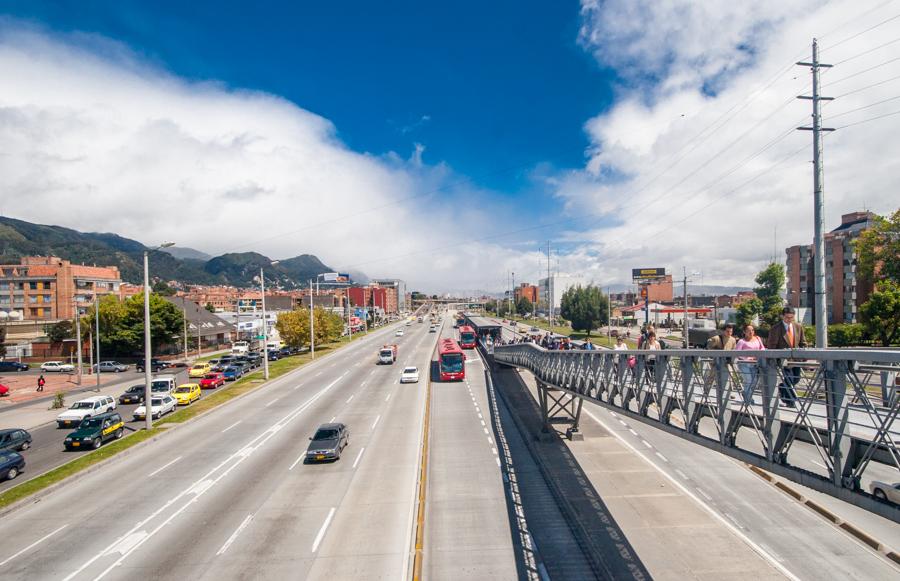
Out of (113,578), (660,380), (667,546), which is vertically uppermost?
(660,380)

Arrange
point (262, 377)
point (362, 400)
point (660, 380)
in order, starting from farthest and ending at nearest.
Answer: point (262, 377), point (362, 400), point (660, 380)

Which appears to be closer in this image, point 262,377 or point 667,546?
point 667,546

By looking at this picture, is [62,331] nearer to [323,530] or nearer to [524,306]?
[323,530]

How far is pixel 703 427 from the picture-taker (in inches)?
1182

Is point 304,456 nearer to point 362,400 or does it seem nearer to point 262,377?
point 362,400

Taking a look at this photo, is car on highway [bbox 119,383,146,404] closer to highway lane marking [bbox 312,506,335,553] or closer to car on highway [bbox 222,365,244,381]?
car on highway [bbox 222,365,244,381]

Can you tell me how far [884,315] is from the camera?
1350 inches

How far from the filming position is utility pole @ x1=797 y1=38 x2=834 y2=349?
12953 millimetres

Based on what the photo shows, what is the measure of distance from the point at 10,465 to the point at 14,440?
4.85 meters

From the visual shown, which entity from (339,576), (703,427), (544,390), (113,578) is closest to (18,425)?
(113,578)

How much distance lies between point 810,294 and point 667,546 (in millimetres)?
76224

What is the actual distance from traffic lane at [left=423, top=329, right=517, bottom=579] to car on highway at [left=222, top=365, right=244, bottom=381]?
93.5 ft

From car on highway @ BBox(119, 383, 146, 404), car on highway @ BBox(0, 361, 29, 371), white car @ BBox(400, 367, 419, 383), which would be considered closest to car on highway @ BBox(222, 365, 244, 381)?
car on highway @ BBox(119, 383, 146, 404)

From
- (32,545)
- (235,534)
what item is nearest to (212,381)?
(32,545)
